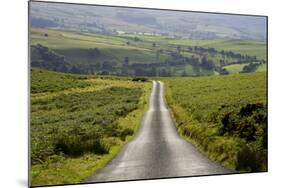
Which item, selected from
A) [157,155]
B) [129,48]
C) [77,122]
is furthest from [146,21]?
[157,155]

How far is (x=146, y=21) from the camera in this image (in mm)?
6223

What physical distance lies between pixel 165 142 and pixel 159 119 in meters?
0.29

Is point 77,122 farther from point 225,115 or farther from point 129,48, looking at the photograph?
point 225,115

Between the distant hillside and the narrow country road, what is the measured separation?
72cm

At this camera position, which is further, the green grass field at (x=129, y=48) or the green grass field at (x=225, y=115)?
the green grass field at (x=225, y=115)

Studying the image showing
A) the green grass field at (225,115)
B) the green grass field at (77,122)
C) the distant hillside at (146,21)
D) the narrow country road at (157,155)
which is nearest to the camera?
the green grass field at (77,122)

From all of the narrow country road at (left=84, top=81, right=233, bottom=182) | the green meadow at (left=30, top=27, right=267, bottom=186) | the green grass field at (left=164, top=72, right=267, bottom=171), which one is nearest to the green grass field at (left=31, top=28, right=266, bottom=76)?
the green meadow at (left=30, top=27, right=267, bottom=186)

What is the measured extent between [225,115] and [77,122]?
6.11 ft

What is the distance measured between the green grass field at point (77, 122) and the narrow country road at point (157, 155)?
113mm

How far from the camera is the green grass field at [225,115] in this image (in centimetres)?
633

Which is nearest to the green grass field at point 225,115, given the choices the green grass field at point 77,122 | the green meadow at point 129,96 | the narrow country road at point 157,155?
the green meadow at point 129,96

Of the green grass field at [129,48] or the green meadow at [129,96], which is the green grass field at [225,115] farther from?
the green grass field at [129,48]

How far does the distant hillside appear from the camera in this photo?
5.75 metres
